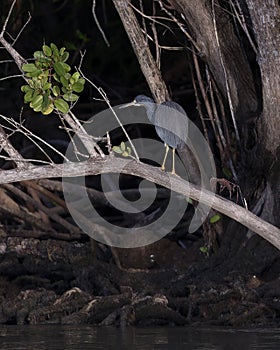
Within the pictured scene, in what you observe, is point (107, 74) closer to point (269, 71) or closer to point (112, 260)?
point (112, 260)

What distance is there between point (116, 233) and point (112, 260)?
0.34 metres

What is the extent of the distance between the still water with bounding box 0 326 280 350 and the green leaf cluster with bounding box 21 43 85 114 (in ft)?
3.99

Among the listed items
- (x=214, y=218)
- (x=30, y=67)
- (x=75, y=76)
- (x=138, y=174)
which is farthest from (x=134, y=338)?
(x=214, y=218)

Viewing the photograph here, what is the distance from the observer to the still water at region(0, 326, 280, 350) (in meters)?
5.20

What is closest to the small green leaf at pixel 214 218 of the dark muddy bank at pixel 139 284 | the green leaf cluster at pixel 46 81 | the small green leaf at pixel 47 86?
Result: the dark muddy bank at pixel 139 284

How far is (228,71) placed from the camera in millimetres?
6824

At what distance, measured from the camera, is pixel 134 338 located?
5.54m

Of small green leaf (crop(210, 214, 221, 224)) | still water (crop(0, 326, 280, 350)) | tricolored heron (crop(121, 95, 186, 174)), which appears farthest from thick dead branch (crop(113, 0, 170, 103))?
still water (crop(0, 326, 280, 350))

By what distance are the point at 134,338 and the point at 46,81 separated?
1.48 m

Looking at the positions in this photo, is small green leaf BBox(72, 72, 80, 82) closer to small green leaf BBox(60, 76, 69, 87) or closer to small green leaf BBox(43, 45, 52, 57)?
small green leaf BBox(60, 76, 69, 87)

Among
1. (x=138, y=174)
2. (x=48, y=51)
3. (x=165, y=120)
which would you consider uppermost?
(x=48, y=51)

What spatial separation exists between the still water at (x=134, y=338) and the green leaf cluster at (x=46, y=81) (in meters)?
1.22

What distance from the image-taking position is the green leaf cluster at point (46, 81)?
16.7 feet

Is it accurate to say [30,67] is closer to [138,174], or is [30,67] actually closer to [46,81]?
[46,81]
